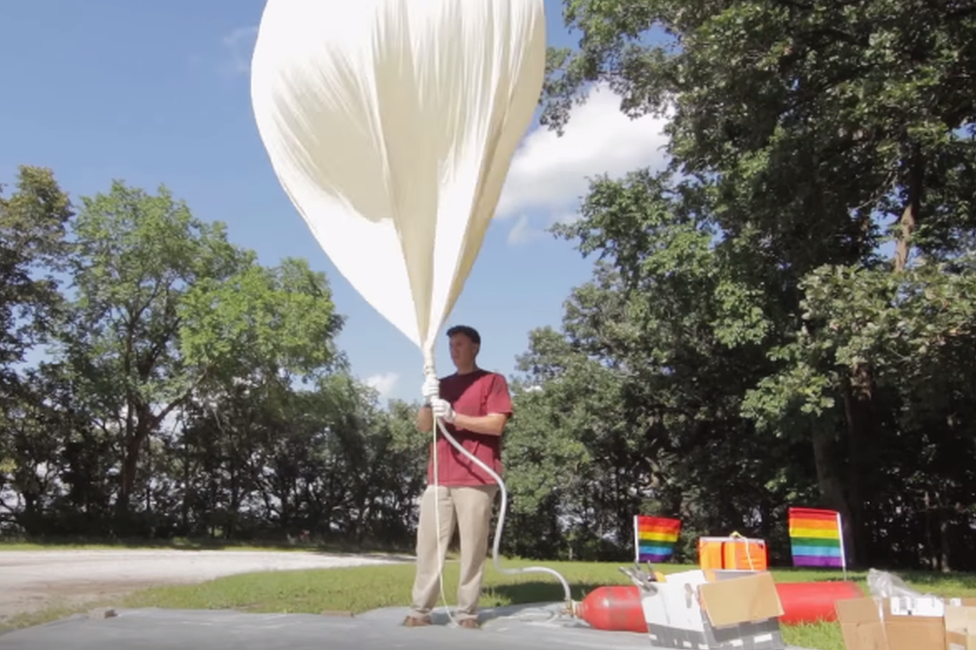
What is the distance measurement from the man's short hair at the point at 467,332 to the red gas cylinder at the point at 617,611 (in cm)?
142

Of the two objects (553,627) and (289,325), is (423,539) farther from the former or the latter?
(289,325)

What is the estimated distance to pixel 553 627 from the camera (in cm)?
408

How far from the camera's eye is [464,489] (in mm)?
4379

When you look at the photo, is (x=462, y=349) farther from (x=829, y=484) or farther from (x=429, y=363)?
(x=829, y=484)

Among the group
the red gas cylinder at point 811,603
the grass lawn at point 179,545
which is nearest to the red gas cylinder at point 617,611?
the red gas cylinder at point 811,603

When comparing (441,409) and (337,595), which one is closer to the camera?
(441,409)

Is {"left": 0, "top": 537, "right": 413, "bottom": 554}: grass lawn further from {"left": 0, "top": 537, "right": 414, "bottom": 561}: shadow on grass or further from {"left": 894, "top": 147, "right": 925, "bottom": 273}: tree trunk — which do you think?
{"left": 894, "top": 147, "right": 925, "bottom": 273}: tree trunk

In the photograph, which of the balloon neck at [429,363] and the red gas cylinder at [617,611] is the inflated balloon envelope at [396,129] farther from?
the red gas cylinder at [617,611]

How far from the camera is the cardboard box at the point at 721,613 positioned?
327 centimetres

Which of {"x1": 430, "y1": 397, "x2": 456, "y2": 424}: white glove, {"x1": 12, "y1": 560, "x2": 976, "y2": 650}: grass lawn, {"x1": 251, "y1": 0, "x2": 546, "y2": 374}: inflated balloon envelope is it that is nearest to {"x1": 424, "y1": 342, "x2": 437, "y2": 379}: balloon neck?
{"x1": 251, "y1": 0, "x2": 546, "y2": 374}: inflated balloon envelope

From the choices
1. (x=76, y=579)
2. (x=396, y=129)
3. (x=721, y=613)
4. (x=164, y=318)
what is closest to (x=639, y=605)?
(x=721, y=613)

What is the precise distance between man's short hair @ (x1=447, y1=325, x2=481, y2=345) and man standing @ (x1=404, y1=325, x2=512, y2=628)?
0.59ft

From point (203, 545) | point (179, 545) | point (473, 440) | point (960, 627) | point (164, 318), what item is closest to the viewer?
point (960, 627)

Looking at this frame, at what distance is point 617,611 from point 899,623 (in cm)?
125
